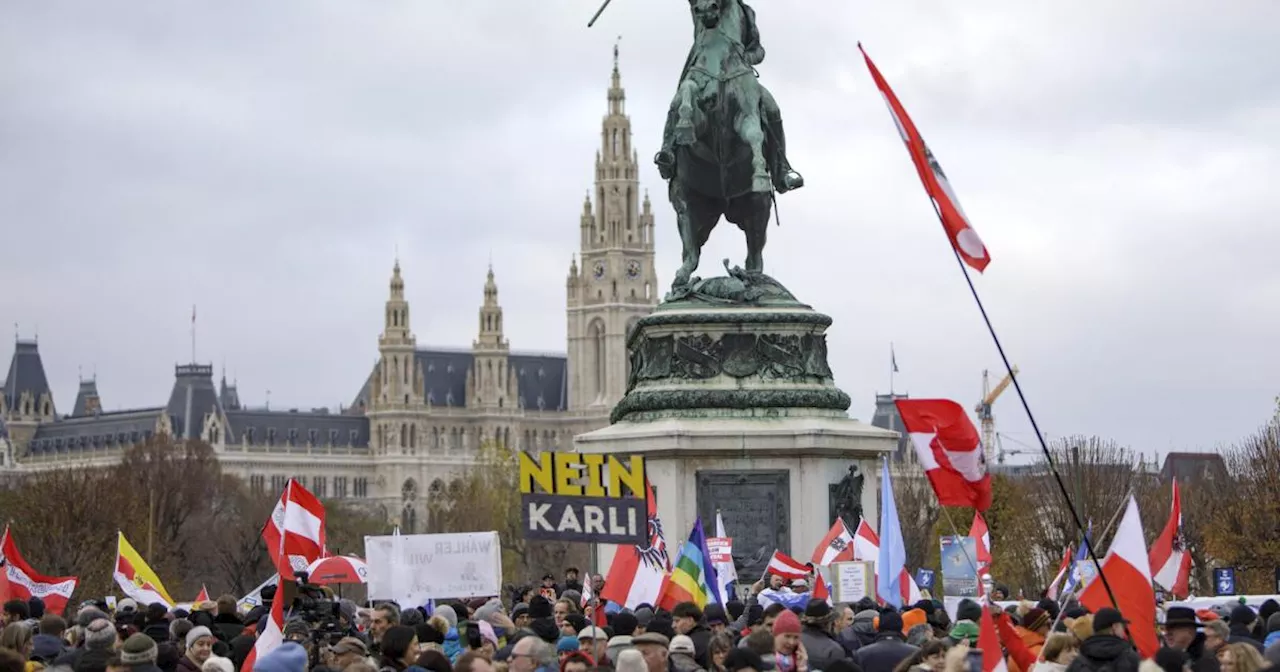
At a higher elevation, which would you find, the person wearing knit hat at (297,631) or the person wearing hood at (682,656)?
the person wearing knit hat at (297,631)

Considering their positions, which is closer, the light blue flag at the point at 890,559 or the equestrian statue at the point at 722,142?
the light blue flag at the point at 890,559

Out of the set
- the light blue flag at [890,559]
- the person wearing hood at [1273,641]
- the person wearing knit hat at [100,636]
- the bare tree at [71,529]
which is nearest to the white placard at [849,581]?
the light blue flag at [890,559]

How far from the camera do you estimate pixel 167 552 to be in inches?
3841

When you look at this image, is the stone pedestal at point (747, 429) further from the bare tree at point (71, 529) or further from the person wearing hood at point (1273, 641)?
the bare tree at point (71, 529)

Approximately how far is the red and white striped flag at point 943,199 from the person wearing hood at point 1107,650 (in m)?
3.86

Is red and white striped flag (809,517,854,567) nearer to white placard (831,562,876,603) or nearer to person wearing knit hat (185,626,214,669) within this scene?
white placard (831,562,876,603)

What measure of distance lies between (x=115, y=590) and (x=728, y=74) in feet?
142

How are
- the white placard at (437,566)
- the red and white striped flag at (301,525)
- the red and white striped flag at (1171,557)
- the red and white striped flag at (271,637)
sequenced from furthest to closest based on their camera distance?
the red and white striped flag at (301,525) < the white placard at (437,566) < the red and white striped flag at (1171,557) < the red and white striped flag at (271,637)

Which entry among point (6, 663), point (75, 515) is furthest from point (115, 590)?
point (6, 663)

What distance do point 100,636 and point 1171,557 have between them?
1172 cm

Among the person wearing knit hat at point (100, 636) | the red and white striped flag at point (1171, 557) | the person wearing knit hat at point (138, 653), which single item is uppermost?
the red and white striped flag at point (1171, 557)

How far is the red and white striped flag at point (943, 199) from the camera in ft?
68.1

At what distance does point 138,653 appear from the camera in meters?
18.1

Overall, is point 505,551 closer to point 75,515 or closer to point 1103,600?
point 75,515
